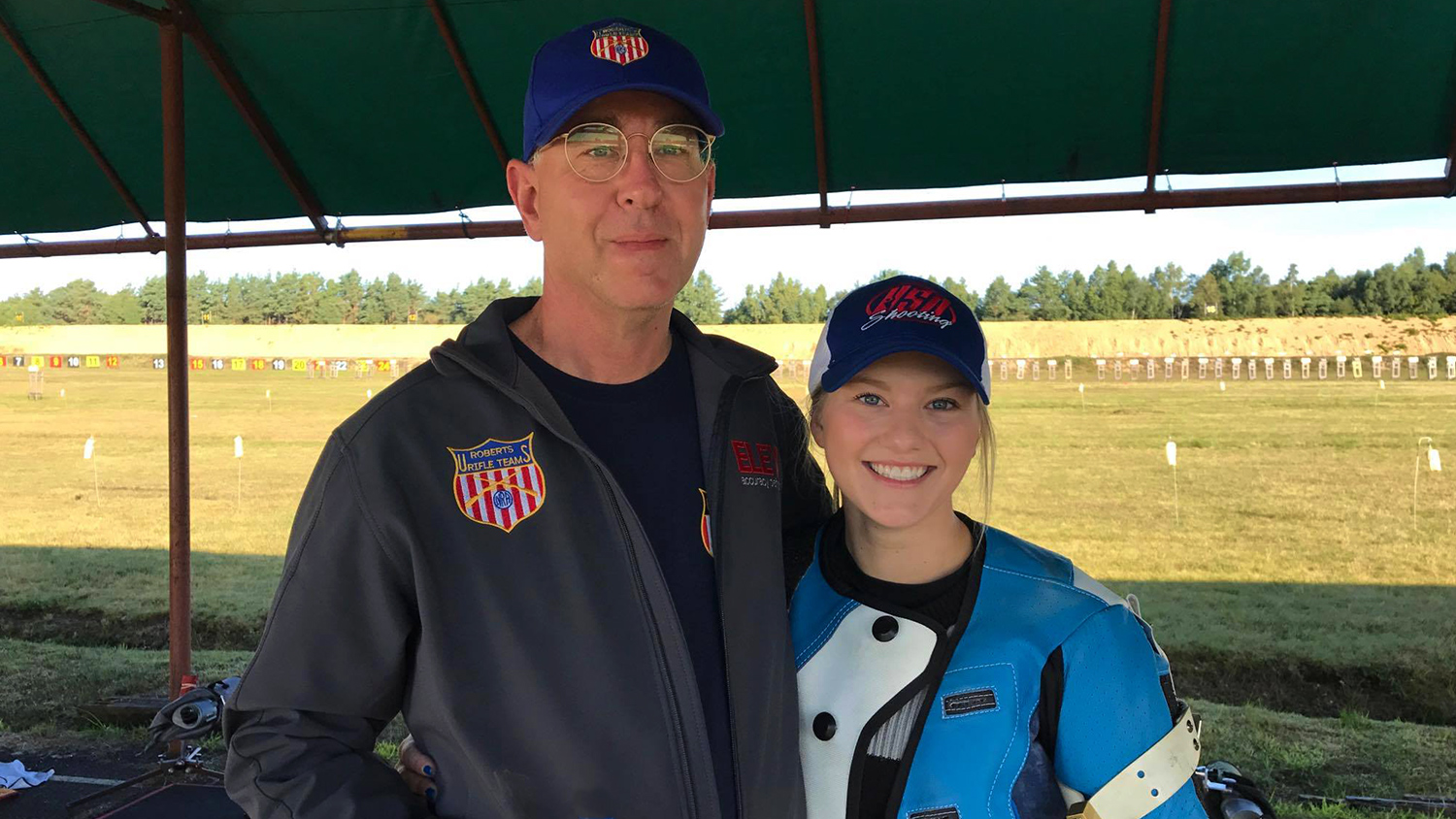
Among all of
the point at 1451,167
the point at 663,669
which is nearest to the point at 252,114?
the point at 663,669

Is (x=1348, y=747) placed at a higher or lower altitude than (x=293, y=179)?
lower

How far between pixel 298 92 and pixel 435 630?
11.8 ft

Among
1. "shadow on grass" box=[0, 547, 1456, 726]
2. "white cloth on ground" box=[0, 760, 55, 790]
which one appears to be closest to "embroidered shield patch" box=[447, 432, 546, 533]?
"white cloth on ground" box=[0, 760, 55, 790]

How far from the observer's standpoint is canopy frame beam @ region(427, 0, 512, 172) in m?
3.76

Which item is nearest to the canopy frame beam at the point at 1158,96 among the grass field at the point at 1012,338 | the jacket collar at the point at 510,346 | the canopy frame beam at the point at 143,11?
the jacket collar at the point at 510,346

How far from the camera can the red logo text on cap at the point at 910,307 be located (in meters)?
1.51

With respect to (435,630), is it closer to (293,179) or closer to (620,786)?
(620,786)

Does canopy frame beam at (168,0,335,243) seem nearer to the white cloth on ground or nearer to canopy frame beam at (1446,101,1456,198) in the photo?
the white cloth on ground

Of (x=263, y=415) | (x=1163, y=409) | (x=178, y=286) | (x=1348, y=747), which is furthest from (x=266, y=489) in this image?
(x=1163, y=409)

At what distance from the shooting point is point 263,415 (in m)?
21.0

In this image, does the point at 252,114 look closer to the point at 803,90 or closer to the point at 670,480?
the point at 803,90

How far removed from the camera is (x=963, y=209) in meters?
3.84

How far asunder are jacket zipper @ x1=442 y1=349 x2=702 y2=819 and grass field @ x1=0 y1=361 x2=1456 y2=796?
714 mm

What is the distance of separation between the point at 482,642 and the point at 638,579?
200 mm
